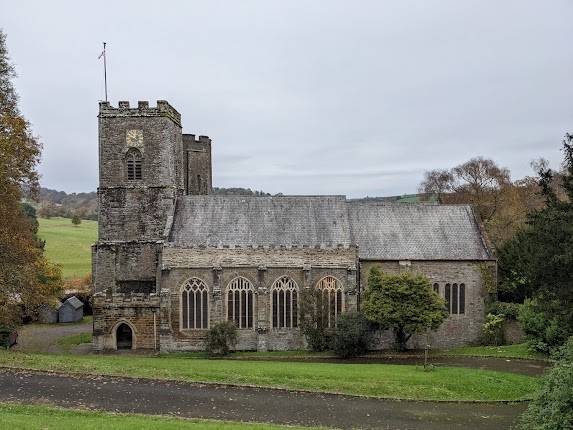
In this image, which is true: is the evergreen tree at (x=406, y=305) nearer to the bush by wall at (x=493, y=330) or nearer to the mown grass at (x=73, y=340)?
the bush by wall at (x=493, y=330)

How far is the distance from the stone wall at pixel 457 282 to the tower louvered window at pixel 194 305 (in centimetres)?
1098

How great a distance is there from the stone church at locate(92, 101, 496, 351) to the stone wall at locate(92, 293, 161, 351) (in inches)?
2.6

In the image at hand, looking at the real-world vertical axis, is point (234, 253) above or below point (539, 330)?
above

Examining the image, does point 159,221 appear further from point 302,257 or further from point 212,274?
point 302,257

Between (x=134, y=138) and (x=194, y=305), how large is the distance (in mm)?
12931

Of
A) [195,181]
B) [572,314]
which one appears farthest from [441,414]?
[195,181]

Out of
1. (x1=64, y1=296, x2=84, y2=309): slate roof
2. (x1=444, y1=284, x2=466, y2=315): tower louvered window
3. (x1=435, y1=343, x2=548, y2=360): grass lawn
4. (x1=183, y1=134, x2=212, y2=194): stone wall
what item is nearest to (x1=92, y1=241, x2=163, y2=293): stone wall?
(x1=183, y1=134, x2=212, y2=194): stone wall

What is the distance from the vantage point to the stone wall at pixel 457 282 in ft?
131

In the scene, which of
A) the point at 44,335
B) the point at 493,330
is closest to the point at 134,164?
the point at 44,335

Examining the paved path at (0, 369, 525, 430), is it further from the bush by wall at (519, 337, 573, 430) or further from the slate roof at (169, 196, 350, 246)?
the slate roof at (169, 196, 350, 246)

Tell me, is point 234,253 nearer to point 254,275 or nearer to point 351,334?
point 254,275

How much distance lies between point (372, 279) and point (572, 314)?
15651 millimetres

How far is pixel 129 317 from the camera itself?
38375mm

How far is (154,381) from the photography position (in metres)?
24.6
